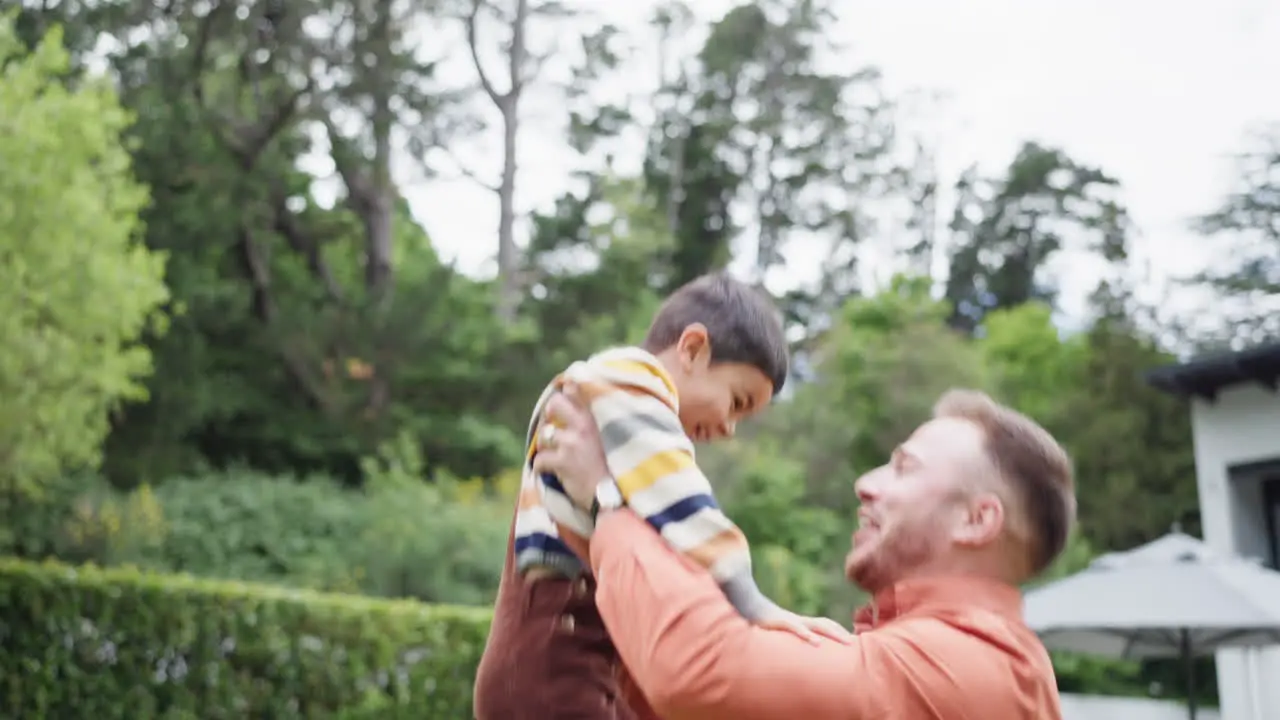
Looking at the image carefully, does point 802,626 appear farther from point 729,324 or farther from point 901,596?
point 729,324

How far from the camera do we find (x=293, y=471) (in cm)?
1367

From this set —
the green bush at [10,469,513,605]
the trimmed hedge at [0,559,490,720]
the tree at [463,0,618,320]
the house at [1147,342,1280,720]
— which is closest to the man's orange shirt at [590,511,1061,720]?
the trimmed hedge at [0,559,490,720]

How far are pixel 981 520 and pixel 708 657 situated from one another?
386 millimetres

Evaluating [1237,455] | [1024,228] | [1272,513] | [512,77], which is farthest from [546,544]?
[1024,228]

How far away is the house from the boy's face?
8.87m

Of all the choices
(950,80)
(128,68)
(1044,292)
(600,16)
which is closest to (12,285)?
(128,68)

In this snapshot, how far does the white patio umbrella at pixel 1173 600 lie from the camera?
19.6ft

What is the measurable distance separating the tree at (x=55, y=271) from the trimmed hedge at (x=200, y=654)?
3.52ft

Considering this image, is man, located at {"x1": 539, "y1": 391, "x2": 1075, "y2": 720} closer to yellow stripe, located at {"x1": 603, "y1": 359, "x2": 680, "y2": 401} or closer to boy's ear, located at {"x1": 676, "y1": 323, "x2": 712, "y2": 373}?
yellow stripe, located at {"x1": 603, "y1": 359, "x2": 680, "y2": 401}

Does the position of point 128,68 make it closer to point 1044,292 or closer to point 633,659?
point 633,659

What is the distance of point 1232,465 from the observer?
9766 millimetres

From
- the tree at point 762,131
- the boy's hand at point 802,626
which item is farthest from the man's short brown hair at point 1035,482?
the tree at point 762,131

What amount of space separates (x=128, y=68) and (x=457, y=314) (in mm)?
4682

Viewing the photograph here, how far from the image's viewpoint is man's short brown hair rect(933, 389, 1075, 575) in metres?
1.21
